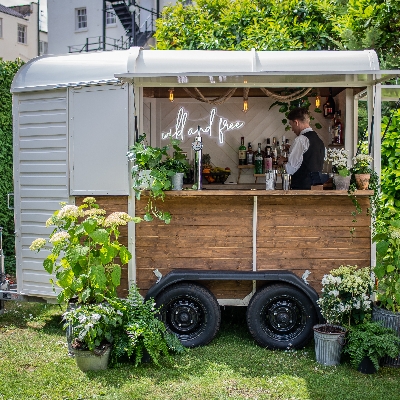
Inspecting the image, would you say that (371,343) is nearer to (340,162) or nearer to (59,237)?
(340,162)

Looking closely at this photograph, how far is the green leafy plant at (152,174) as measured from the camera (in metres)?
5.71

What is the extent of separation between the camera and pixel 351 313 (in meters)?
5.70

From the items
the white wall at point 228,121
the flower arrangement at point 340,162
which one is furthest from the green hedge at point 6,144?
the flower arrangement at point 340,162

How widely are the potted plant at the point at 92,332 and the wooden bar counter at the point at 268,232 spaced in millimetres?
1084

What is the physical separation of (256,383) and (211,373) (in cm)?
44

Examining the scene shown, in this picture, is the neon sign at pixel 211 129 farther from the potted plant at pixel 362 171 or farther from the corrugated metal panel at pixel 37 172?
the potted plant at pixel 362 171

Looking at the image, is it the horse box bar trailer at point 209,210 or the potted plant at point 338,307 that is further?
the horse box bar trailer at point 209,210

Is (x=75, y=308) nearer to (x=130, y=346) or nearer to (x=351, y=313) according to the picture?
(x=130, y=346)

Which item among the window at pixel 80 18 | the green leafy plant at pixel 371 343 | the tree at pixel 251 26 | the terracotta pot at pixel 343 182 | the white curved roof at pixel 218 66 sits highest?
the window at pixel 80 18

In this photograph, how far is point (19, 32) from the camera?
3253 centimetres

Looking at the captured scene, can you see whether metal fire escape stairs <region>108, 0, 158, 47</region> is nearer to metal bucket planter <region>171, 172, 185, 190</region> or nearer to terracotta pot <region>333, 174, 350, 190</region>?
metal bucket planter <region>171, 172, 185, 190</region>

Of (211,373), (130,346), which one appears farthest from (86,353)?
(211,373)

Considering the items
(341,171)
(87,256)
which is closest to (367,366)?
(341,171)

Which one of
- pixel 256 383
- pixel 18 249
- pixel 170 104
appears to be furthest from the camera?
pixel 170 104
